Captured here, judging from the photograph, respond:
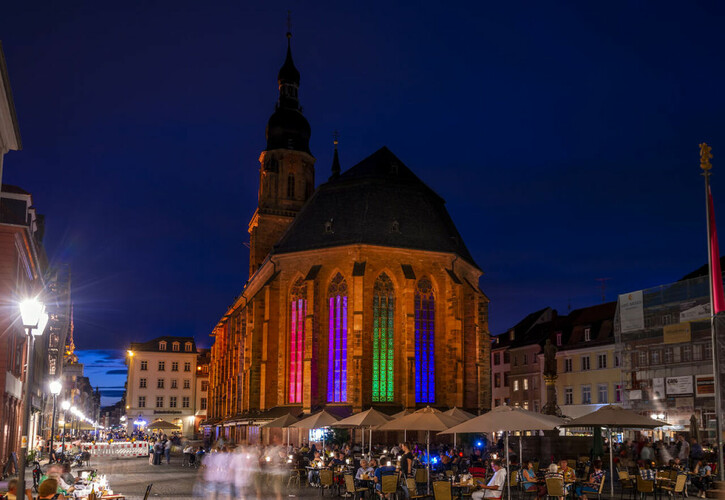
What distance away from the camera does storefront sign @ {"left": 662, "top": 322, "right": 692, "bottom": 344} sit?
43.8 meters

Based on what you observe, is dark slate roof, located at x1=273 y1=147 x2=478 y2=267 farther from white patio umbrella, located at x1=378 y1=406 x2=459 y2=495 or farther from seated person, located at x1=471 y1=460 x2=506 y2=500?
seated person, located at x1=471 y1=460 x2=506 y2=500

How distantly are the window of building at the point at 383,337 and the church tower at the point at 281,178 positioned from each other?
884 inches

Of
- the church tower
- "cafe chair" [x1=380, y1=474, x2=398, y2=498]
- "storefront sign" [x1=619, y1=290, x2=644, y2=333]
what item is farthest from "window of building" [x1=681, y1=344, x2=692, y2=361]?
the church tower

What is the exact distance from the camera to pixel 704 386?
4419cm

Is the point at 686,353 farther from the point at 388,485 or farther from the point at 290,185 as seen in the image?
the point at 290,185

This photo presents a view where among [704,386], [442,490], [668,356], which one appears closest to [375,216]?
[668,356]

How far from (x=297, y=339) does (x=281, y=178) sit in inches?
892

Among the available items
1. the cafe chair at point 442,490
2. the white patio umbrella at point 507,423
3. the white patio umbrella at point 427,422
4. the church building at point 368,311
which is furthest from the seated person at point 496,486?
the church building at point 368,311

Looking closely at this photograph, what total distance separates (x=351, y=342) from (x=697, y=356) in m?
20.1

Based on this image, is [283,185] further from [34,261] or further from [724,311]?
[724,311]

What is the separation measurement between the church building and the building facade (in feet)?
179

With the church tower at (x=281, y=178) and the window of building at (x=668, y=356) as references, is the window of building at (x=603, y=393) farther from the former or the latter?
the church tower at (x=281, y=178)

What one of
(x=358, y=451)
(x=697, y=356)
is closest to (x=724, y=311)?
(x=358, y=451)

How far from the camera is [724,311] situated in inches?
894
